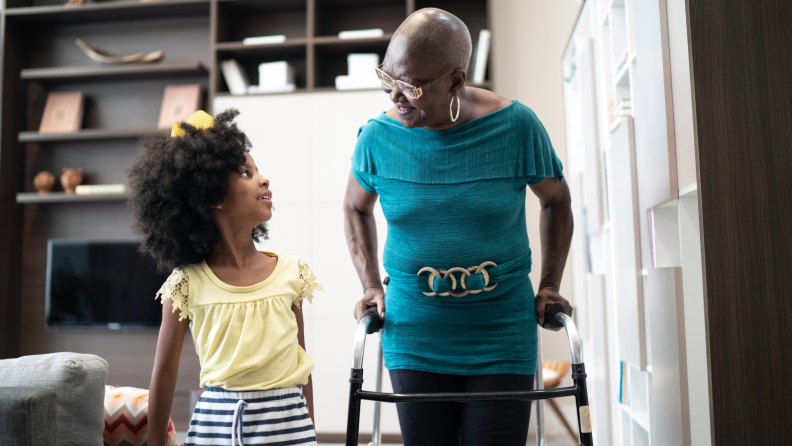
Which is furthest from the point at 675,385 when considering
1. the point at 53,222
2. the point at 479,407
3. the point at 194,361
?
the point at 53,222

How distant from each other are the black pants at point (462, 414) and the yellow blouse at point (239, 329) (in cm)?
23

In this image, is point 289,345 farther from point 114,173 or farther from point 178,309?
point 114,173

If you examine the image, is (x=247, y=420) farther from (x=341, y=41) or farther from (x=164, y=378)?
(x=341, y=41)

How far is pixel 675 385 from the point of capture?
1688 millimetres

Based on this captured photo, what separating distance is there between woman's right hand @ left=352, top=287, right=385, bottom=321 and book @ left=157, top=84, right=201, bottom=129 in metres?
2.82

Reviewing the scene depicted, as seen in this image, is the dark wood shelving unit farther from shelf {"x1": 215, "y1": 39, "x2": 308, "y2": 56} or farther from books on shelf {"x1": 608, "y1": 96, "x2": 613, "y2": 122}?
books on shelf {"x1": 608, "y1": 96, "x2": 613, "y2": 122}

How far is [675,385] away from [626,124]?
0.87 meters

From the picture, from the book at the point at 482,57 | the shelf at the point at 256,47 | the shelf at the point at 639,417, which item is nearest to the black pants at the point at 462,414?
the shelf at the point at 639,417

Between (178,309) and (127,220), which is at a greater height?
(127,220)

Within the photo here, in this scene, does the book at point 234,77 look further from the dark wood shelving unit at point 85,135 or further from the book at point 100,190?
the book at point 100,190

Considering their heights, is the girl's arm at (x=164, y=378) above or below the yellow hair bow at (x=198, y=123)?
below

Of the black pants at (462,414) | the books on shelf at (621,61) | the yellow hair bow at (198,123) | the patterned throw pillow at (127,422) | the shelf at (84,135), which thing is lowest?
the patterned throw pillow at (127,422)

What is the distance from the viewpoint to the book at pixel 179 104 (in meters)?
3.70

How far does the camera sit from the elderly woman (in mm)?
1135
